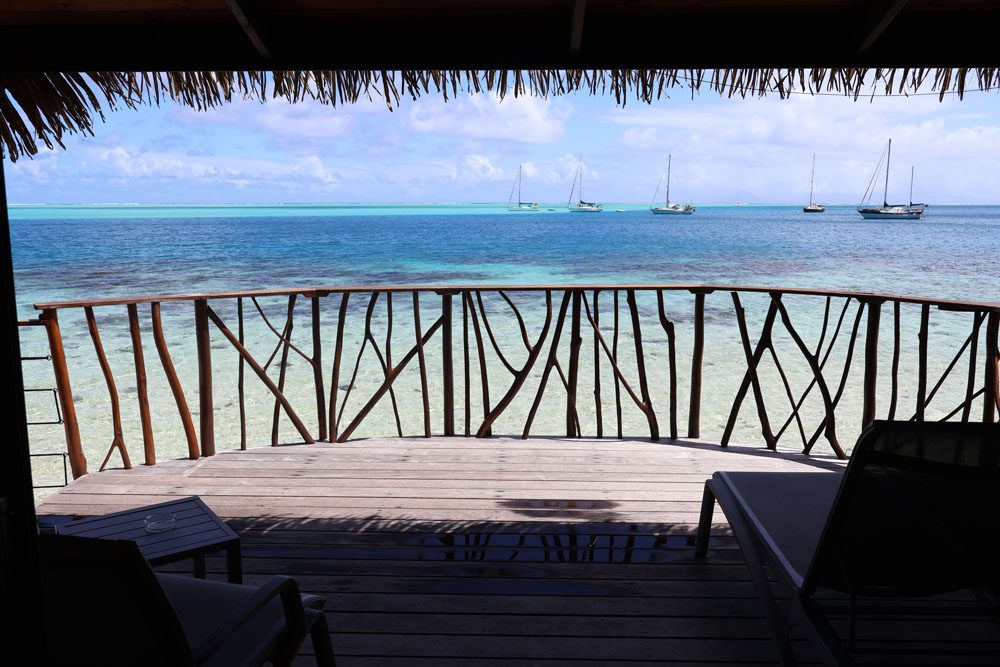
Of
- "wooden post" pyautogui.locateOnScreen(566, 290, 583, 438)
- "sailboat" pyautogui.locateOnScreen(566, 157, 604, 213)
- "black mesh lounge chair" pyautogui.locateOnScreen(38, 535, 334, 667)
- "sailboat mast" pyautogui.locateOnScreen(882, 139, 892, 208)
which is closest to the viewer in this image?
"black mesh lounge chair" pyautogui.locateOnScreen(38, 535, 334, 667)

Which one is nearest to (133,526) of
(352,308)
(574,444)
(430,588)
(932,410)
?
(430,588)

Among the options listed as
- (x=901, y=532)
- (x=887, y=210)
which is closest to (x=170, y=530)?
(x=901, y=532)

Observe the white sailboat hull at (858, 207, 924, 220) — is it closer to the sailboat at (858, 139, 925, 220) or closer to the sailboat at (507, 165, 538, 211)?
the sailboat at (858, 139, 925, 220)

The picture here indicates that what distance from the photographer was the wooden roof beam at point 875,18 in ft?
6.93

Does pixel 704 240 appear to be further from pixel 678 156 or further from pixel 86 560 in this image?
pixel 86 560

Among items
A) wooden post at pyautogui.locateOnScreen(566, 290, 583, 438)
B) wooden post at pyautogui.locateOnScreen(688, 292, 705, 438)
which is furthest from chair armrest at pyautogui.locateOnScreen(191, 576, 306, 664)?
wooden post at pyautogui.locateOnScreen(688, 292, 705, 438)

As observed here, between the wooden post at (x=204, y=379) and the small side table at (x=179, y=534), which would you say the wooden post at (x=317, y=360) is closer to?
the wooden post at (x=204, y=379)

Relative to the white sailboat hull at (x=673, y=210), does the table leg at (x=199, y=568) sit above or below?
below

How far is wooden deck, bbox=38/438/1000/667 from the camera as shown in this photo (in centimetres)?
199

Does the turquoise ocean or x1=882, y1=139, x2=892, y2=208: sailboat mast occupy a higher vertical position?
x1=882, y1=139, x2=892, y2=208: sailboat mast

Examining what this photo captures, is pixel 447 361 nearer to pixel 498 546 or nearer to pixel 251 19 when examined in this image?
pixel 498 546

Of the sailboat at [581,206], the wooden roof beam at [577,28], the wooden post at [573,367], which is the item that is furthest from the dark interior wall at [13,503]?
the sailboat at [581,206]

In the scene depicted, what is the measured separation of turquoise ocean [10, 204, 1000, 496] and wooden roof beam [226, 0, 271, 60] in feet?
17.8

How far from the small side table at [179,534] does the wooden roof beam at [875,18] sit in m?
2.42
